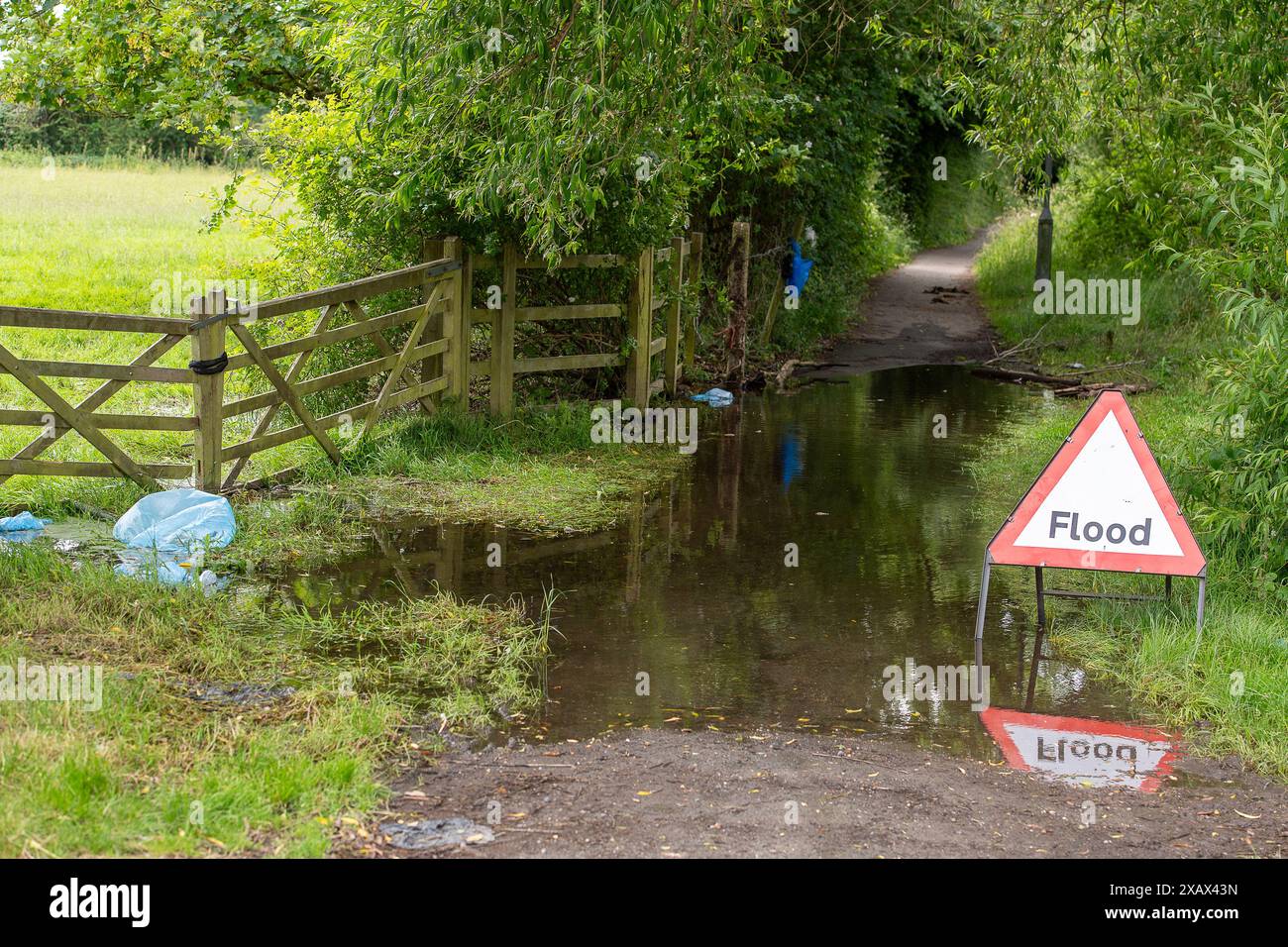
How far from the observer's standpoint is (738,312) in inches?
637

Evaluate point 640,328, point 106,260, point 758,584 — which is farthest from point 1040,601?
point 106,260

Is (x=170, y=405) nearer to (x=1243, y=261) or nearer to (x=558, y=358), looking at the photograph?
(x=558, y=358)

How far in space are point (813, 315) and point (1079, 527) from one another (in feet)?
44.3

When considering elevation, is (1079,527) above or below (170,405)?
below

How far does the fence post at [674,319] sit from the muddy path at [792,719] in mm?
4273

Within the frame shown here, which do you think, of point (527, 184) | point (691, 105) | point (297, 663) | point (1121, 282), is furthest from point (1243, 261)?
point (1121, 282)

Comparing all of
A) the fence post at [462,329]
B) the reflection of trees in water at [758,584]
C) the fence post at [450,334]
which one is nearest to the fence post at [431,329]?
the fence post at [450,334]

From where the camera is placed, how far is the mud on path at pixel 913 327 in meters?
19.3

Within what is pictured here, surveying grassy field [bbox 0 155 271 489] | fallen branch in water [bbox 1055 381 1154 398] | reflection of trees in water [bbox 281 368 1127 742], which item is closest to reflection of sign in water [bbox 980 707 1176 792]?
reflection of trees in water [bbox 281 368 1127 742]

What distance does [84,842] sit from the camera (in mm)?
4211

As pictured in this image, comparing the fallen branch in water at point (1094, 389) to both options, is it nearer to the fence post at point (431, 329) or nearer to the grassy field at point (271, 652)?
the grassy field at point (271, 652)

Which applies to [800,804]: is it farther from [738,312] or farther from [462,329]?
[738,312]

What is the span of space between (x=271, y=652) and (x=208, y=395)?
3005 millimetres

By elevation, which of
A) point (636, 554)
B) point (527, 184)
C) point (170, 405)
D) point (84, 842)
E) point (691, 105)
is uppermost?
point (691, 105)
